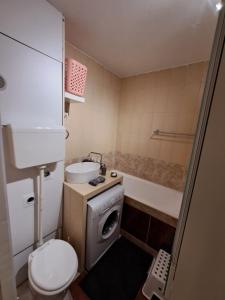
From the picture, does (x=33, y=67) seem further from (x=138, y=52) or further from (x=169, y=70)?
(x=169, y=70)

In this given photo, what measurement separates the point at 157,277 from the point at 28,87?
A: 5.77ft

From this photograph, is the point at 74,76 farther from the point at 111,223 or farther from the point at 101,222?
the point at 111,223

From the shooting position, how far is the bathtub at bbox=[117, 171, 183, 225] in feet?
5.21

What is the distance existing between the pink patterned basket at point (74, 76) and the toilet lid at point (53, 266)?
1406 mm

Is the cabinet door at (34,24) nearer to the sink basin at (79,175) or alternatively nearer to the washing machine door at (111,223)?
the sink basin at (79,175)

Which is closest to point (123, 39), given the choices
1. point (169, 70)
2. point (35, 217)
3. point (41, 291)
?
point (169, 70)

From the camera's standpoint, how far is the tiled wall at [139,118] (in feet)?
5.99

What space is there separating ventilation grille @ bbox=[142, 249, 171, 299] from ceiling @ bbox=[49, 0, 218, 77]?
192cm

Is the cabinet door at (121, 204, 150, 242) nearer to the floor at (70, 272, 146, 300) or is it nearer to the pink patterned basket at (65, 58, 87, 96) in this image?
the floor at (70, 272, 146, 300)

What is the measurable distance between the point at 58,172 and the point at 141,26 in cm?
153

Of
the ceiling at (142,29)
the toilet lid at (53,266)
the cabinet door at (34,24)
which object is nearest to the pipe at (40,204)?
the toilet lid at (53,266)

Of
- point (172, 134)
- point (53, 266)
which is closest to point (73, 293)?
point (53, 266)

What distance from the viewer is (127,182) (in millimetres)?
2393

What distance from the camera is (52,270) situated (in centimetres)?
101
